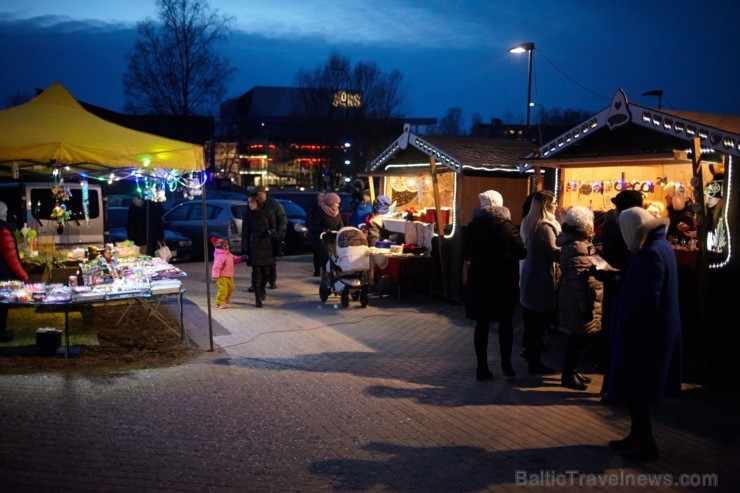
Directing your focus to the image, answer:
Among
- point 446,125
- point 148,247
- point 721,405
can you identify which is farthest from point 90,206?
point 446,125

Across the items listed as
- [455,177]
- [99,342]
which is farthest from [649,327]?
[455,177]

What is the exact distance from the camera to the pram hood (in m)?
10.5

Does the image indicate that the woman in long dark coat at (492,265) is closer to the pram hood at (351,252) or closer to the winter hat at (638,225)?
the winter hat at (638,225)

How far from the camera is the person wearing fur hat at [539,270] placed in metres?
6.72

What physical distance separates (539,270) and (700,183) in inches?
76.0

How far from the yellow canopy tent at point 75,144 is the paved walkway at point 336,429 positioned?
2.59m

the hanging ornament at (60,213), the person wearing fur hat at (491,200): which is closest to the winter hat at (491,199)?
the person wearing fur hat at (491,200)

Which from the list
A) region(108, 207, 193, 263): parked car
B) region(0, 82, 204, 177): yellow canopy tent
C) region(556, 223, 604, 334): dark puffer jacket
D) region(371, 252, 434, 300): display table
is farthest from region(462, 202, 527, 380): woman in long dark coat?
region(108, 207, 193, 263): parked car

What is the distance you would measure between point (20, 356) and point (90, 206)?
548 cm

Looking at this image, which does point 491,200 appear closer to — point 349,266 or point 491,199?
point 491,199

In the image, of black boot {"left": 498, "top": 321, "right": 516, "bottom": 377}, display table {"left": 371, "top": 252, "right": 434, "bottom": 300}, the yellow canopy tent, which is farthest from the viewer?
display table {"left": 371, "top": 252, "right": 434, "bottom": 300}

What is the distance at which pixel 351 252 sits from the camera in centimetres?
1051

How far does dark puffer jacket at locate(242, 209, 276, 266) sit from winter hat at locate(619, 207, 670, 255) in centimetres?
717

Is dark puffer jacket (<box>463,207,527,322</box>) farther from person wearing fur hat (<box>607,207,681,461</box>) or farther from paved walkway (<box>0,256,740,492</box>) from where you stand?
person wearing fur hat (<box>607,207,681,461</box>)
